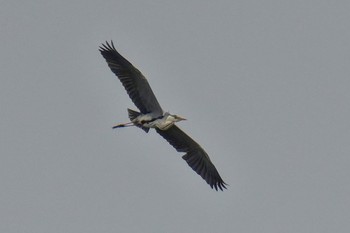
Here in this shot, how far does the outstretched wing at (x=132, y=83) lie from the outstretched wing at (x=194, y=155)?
1.11 metres

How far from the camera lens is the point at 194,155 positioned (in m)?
28.5

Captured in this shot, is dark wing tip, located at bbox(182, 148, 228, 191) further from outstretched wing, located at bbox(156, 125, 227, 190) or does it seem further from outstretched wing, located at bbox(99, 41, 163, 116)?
outstretched wing, located at bbox(99, 41, 163, 116)

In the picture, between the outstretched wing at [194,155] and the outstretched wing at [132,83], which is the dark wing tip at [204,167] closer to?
the outstretched wing at [194,155]

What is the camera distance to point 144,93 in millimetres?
26859

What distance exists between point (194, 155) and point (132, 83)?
9.94 ft

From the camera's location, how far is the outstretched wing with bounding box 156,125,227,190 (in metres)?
28.0

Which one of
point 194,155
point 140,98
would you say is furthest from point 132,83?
point 194,155

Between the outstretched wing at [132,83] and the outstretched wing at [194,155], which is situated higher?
the outstretched wing at [132,83]

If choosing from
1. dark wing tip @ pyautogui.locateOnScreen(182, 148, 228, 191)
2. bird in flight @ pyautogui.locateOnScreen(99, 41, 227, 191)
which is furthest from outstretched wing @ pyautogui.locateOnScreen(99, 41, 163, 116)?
dark wing tip @ pyautogui.locateOnScreen(182, 148, 228, 191)

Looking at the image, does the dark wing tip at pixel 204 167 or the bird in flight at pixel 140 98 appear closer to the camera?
the bird in flight at pixel 140 98

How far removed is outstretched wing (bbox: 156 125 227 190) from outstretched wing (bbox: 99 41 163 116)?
3.66ft

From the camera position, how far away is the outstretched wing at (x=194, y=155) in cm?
2805

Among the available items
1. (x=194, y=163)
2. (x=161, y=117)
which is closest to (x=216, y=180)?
(x=194, y=163)

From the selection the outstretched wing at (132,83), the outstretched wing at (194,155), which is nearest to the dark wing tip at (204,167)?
the outstretched wing at (194,155)
